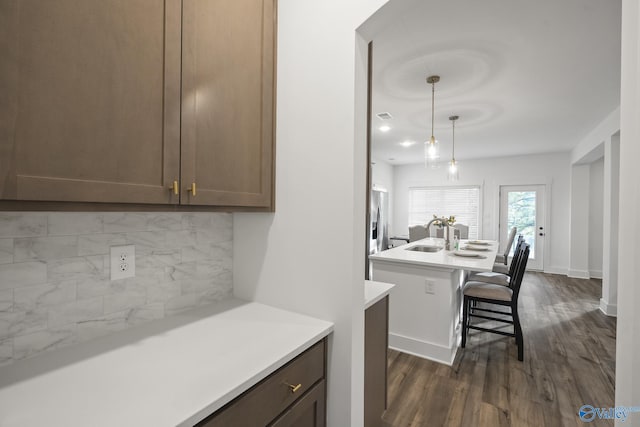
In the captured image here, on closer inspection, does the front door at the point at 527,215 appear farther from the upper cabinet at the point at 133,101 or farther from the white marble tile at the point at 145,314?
the white marble tile at the point at 145,314

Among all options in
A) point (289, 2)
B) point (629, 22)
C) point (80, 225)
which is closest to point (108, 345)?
point (80, 225)

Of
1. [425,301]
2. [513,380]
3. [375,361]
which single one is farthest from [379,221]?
[375,361]

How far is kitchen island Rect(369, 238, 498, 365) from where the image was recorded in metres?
2.53

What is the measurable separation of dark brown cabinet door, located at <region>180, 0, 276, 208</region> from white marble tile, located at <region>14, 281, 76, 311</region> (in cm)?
49

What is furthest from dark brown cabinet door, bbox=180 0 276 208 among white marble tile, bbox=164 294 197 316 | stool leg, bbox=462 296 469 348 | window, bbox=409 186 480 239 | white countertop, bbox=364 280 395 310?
window, bbox=409 186 480 239

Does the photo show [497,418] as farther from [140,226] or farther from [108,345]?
[140,226]

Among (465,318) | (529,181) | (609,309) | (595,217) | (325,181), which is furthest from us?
(529,181)

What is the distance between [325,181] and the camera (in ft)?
3.92

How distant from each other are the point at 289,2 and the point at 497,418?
8.77 feet

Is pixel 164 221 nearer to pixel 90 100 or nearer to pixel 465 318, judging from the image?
pixel 90 100

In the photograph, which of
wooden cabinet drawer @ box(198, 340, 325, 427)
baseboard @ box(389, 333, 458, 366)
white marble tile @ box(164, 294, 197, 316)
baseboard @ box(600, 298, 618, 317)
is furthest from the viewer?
baseboard @ box(600, 298, 618, 317)

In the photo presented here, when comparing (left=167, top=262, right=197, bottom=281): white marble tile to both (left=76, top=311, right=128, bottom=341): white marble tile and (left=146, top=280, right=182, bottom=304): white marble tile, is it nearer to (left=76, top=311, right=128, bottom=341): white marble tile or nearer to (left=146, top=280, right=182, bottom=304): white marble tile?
(left=146, top=280, right=182, bottom=304): white marble tile

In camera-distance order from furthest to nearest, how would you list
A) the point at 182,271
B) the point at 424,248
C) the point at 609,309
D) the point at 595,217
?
the point at 595,217 < the point at 424,248 < the point at 609,309 < the point at 182,271

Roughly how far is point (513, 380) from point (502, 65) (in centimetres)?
265
